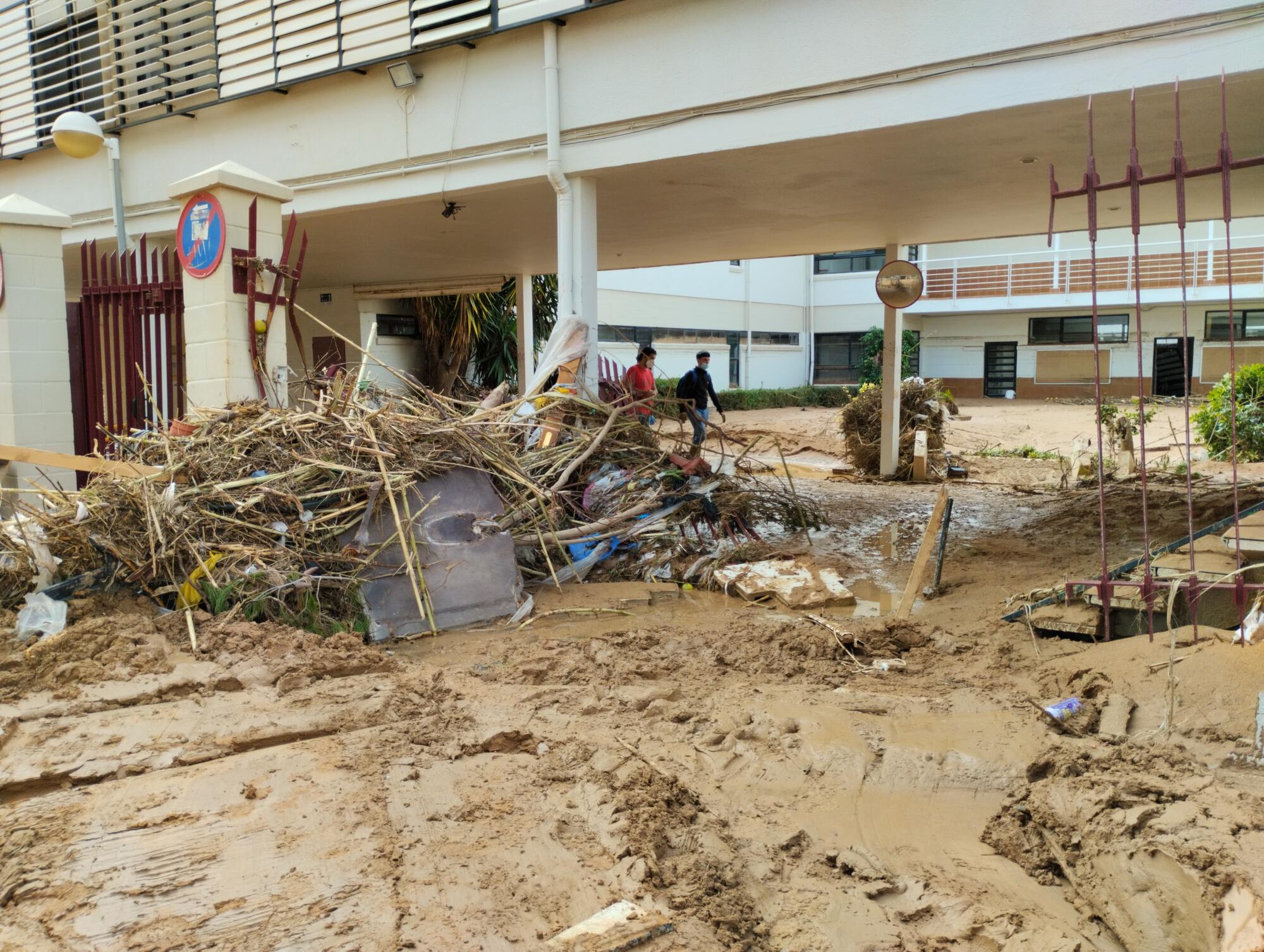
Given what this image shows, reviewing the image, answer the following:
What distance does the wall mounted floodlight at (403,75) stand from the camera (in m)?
7.94

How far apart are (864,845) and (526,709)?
1.60 meters

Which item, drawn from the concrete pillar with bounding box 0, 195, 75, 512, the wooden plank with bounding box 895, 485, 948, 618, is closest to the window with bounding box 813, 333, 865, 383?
the wooden plank with bounding box 895, 485, 948, 618

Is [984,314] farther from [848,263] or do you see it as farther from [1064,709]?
[1064,709]

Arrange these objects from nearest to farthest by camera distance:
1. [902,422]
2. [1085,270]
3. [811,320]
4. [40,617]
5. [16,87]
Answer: [40,617], [16,87], [902,422], [1085,270], [811,320]

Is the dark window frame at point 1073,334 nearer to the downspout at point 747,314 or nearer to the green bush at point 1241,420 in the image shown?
the downspout at point 747,314

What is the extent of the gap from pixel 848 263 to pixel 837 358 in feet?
10.3

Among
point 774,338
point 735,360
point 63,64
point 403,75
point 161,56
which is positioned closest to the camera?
→ point 403,75

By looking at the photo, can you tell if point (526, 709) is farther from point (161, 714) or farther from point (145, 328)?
point (145, 328)

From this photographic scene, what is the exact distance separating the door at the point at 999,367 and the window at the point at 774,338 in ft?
19.6

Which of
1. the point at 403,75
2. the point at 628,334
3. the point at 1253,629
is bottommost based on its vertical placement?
the point at 1253,629

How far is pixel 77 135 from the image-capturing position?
7.13 m

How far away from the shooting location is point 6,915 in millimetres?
2355

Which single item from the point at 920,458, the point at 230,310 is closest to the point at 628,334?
the point at 920,458

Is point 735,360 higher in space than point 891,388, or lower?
higher
